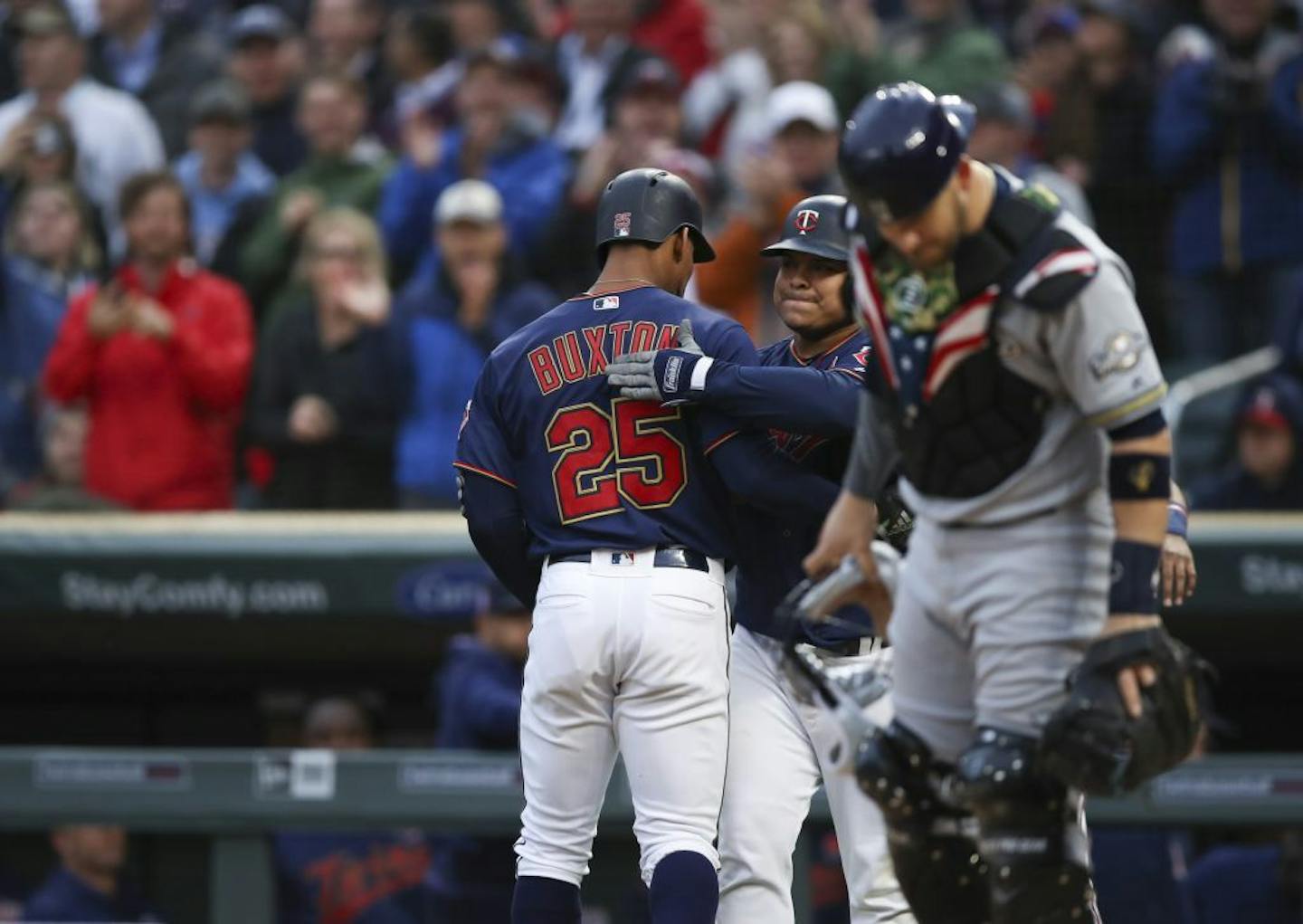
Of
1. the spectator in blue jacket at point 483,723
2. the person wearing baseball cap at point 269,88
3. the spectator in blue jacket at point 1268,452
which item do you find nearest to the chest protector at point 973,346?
the spectator in blue jacket at point 483,723

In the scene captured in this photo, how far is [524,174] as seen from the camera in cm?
910

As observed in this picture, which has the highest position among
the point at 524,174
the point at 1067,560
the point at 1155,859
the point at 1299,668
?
the point at 524,174

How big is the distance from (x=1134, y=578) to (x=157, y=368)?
17.6 feet

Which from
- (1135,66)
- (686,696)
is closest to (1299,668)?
(1135,66)

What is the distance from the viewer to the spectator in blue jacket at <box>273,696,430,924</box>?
7.63 meters

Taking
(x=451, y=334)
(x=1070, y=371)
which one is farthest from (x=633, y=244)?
(x=451, y=334)

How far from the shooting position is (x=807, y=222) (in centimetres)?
530

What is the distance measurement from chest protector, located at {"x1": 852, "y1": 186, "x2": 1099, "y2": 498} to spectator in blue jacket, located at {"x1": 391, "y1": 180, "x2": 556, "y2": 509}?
4225 mm

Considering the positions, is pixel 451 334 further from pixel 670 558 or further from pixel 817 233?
pixel 670 558

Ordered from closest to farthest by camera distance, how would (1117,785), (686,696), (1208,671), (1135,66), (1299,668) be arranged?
(1117,785)
(1208,671)
(686,696)
(1299,668)
(1135,66)

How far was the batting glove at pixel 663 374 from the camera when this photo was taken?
4836mm

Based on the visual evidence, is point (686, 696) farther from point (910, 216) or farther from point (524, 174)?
point (524, 174)

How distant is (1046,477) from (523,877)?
1.71 metres

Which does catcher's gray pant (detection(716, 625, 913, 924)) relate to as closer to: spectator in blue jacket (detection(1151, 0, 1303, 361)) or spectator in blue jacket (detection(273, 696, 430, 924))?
spectator in blue jacket (detection(273, 696, 430, 924))
